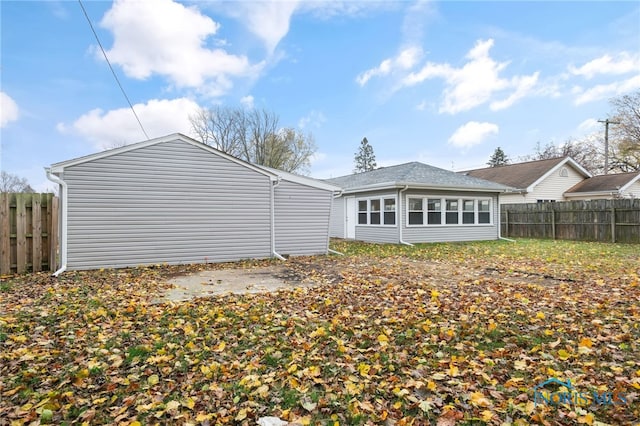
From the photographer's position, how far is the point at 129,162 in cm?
909

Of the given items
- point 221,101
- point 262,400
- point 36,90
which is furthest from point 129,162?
point 221,101

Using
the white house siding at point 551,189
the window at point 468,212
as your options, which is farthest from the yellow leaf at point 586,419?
the white house siding at point 551,189

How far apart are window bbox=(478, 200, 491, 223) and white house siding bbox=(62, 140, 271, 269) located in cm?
1092

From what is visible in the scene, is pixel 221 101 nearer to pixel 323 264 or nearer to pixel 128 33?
pixel 128 33

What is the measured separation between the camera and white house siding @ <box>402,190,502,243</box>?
1439 cm

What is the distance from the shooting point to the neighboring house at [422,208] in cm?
1434

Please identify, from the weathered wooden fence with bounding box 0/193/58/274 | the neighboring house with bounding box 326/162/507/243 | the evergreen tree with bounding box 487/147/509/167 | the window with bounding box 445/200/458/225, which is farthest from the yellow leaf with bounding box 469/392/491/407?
the evergreen tree with bounding box 487/147/509/167

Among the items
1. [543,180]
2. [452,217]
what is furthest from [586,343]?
[543,180]

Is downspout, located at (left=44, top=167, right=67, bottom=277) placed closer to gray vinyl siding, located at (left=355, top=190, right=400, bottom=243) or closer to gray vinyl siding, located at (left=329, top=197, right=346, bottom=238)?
gray vinyl siding, located at (left=355, top=190, right=400, bottom=243)

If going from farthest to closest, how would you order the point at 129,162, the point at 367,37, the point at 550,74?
the point at 550,74, the point at 367,37, the point at 129,162

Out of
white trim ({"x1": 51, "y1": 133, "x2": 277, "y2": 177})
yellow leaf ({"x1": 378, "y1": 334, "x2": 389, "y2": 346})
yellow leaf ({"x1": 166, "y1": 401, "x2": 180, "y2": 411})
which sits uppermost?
white trim ({"x1": 51, "y1": 133, "x2": 277, "y2": 177})

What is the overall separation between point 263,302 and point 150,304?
5.64 feet

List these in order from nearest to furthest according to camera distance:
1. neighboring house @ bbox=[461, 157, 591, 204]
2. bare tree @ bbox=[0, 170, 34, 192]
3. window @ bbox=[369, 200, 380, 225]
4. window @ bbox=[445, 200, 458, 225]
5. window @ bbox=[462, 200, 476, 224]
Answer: window @ bbox=[445, 200, 458, 225] → window @ bbox=[369, 200, 380, 225] → window @ bbox=[462, 200, 476, 224] → neighboring house @ bbox=[461, 157, 591, 204] → bare tree @ bbox=[0, 170, 34, 192]

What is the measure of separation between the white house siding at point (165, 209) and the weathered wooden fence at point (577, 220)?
14.2 metres
